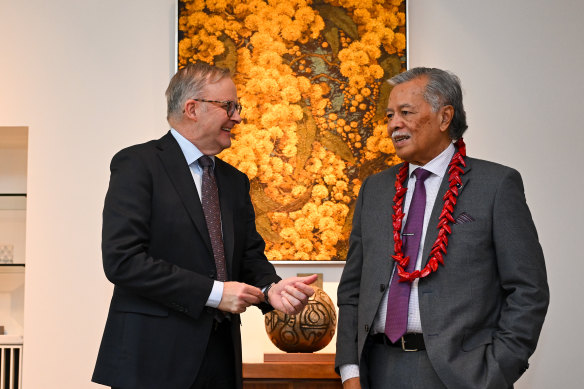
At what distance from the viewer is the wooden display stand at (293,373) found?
10.5 feet

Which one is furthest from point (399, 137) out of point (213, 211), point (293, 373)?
point (293, 373)

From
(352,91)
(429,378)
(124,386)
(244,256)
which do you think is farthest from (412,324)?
(352,91)

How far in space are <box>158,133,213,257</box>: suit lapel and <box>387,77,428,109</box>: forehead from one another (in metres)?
0.82

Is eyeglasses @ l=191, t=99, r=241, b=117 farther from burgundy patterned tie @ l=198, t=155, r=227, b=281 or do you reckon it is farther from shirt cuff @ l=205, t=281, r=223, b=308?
shirt cuff @ l=205, t=281, r=223, b=308

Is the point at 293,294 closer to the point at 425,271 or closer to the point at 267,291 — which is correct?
the point at 267,291

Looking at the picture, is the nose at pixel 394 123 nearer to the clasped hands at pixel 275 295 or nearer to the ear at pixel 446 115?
the ear at pixel 446 115

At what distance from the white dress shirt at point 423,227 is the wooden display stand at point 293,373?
67cm

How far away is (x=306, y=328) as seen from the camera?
3.28m

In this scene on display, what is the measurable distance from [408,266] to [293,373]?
1020 mm

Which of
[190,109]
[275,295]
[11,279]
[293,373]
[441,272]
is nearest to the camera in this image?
[441,272]

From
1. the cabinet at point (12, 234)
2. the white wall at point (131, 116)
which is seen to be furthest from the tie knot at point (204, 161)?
the cabinet at point (12, 234)

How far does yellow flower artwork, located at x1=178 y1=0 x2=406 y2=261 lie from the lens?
3.80m

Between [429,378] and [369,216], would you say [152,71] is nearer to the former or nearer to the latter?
[369,216]

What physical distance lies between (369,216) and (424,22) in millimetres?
1686
